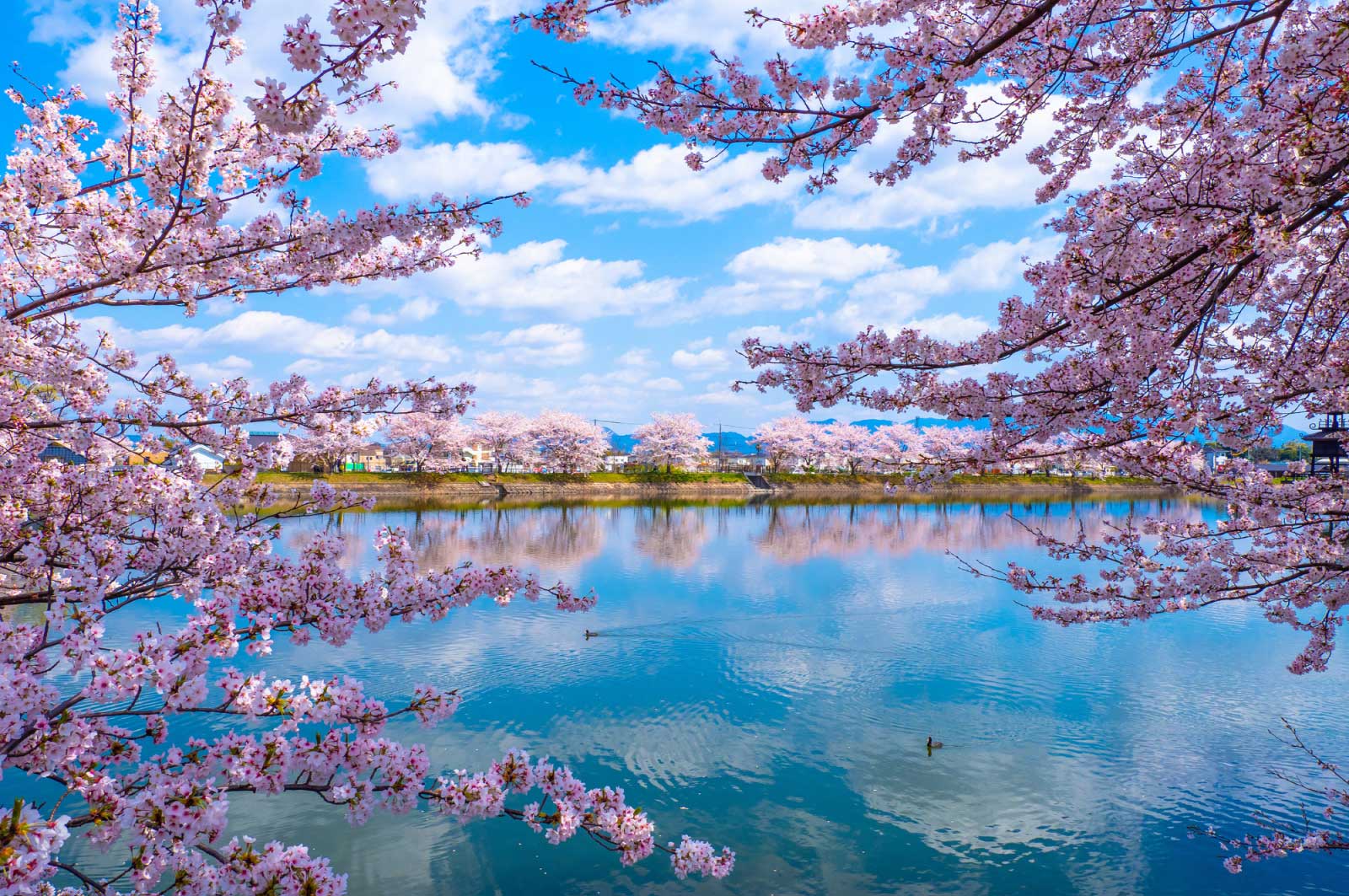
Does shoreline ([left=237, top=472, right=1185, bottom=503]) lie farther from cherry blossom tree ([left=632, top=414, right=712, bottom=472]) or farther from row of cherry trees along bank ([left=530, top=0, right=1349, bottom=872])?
row of cherry trees along bank ([left=530, top=0, right=1349, bottom=872])

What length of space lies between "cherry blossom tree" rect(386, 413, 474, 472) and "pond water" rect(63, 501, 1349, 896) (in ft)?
169

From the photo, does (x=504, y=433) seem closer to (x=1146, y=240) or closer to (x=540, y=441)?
(x=540, y=441)

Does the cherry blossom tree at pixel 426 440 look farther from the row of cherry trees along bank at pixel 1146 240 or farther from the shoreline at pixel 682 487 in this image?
the row of cherry trees along bank at pixel 1146 240

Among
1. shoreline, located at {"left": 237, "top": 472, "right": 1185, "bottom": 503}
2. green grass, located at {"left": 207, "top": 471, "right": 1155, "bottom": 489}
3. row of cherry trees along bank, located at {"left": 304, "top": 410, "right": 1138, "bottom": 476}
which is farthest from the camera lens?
row of cherry trees along bank, located at {"left": 304, "top": 410, "right": 1138, "bottom": 476}

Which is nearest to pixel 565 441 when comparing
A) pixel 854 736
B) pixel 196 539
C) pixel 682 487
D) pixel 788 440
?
pixel 682 487

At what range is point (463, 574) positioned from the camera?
15.4 ft

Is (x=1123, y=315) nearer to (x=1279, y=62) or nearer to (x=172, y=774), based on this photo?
(x=1279, y=62)

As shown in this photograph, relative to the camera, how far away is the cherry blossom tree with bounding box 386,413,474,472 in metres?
68.8

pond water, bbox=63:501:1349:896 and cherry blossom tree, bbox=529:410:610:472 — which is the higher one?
cherry blossom tree, bbox=529:410:610:472

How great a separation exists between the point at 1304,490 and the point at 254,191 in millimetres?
7884

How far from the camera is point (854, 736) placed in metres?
10.7

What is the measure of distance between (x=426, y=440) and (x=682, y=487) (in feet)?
87.0

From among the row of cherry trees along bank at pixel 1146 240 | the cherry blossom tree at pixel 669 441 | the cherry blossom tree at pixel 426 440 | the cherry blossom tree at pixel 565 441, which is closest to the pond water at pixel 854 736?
the row of cherry trees along bank at pixel 1146 240

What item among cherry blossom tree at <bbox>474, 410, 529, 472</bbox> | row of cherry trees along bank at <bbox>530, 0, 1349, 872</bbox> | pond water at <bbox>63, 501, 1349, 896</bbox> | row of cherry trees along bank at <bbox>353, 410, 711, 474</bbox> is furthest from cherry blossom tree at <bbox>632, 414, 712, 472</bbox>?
row of cherry trees along bank at <bbox>530, 0, 1349, 872</bbox>
